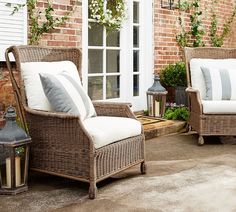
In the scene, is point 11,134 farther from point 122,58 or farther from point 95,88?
point 122,58

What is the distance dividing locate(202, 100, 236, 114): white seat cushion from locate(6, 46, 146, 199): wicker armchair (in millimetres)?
1319

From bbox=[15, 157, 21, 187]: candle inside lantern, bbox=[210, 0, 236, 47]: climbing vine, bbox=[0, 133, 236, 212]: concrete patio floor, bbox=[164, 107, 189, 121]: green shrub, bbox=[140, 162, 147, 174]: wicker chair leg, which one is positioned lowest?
bbox=[0, 133, 236, 212]: concrete patio floor

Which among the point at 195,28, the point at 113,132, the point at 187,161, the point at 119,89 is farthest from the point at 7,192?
the point at 195,28

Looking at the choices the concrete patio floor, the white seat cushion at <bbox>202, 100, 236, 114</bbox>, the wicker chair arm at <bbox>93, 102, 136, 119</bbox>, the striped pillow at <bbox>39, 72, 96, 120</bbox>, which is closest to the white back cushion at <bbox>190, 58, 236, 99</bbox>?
the white seat cushion at <bbox>202, 100, 236, 114</bbox>

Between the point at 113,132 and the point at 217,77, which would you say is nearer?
the point at 113,132

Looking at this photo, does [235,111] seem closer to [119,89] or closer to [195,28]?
[119,89]

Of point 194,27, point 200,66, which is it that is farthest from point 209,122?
point 194,27

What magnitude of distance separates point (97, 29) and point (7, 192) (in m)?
2.80

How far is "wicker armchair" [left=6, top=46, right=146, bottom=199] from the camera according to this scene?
2.87 metres

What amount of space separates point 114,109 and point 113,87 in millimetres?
2082

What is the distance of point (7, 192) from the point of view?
2.94m

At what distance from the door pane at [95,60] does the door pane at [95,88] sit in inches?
3.9

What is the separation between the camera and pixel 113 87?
5570mm

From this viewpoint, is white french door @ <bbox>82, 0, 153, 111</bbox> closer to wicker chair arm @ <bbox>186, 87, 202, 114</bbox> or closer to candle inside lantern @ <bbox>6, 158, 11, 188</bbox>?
wicker chair arm @ <bbox>186, 87, 202, 114</bbox>
